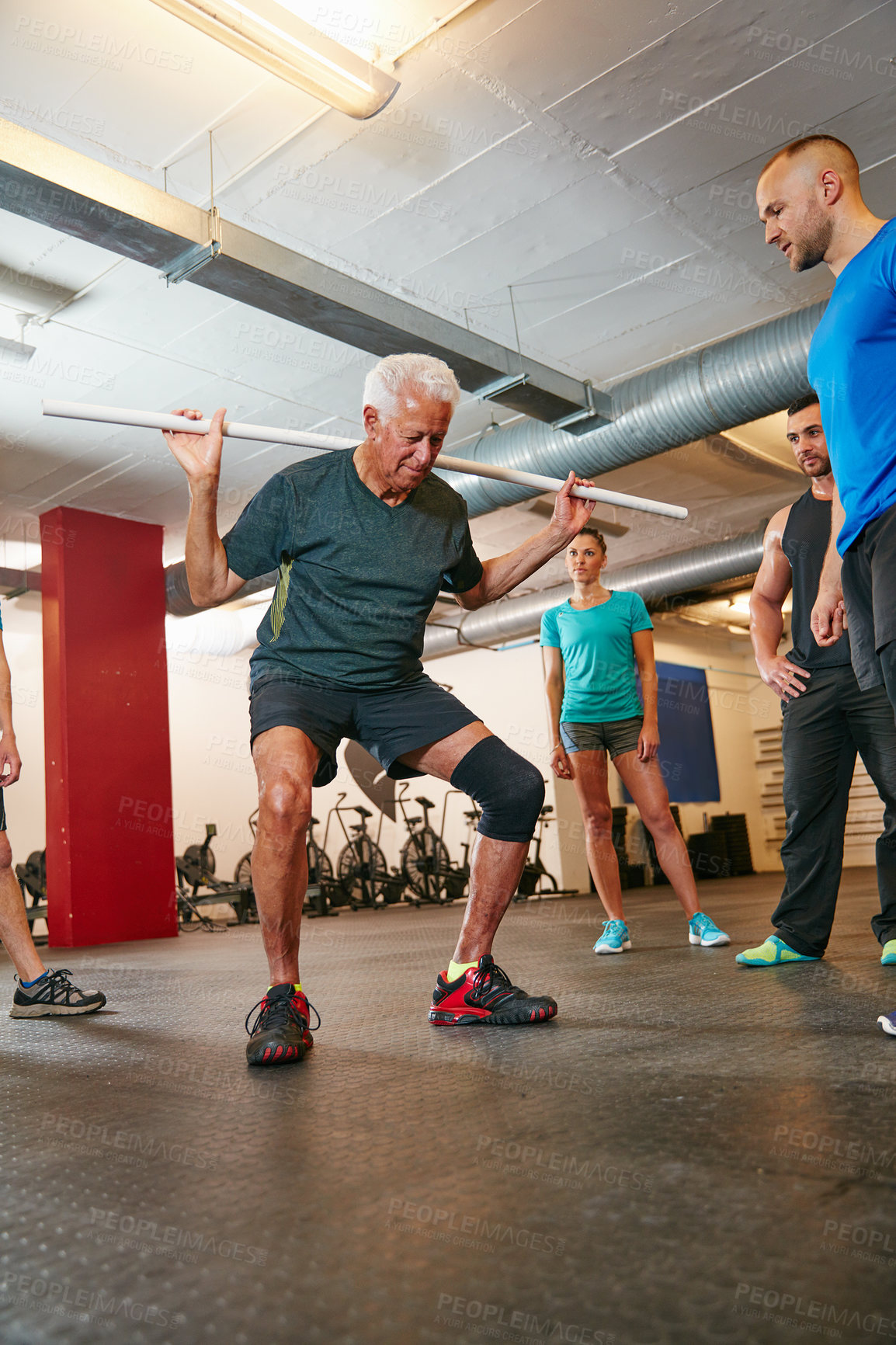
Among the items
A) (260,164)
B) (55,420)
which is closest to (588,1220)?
(260,164)

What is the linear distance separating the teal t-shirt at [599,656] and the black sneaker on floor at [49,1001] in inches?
75.5

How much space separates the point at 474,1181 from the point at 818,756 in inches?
72.3

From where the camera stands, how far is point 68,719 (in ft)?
21.3

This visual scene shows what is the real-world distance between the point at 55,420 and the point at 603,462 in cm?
344

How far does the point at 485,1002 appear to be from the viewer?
204cm

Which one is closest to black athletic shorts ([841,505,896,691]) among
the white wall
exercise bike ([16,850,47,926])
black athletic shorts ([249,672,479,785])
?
black athletic shorts ([249,672,479,785])

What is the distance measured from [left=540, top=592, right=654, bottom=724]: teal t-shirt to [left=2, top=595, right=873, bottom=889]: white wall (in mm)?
6682

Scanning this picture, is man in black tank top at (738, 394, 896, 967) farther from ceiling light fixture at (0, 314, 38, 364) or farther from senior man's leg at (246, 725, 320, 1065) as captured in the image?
ceiling light fixture at (0, 314, 38, 364)

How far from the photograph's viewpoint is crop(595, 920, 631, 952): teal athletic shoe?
11.0ft

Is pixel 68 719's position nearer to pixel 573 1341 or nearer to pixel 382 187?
pixel 382 187

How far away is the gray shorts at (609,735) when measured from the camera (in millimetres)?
3578

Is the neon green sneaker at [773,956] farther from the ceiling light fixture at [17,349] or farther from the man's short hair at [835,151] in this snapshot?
the ceiling light fixture at [17,349]

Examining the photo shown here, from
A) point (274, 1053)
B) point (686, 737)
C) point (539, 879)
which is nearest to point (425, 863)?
point (539, 879)

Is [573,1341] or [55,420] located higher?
[55,420]
